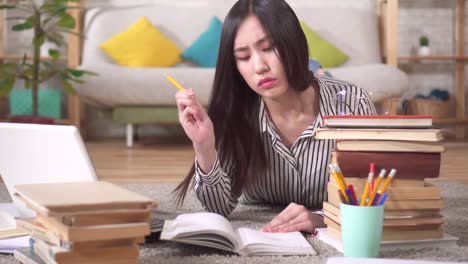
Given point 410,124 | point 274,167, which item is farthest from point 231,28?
A: point 410,124

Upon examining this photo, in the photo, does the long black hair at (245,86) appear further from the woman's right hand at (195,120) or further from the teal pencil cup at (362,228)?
the teal pencil cup at (362,228)

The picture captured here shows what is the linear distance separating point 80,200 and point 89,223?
0.04m

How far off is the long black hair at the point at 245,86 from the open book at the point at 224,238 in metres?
0.33

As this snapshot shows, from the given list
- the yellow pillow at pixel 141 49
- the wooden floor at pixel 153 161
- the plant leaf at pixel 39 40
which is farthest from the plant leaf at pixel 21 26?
the wooden floor at pixel 153 161

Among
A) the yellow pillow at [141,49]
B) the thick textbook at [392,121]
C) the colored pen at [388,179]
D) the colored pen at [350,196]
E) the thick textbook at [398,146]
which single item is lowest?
the colored pen at [350,196]

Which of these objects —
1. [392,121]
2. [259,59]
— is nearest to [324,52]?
[259,59]

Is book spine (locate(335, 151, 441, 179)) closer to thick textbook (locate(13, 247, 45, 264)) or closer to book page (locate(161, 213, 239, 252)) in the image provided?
book page (locate(161, 213, 239, 252))

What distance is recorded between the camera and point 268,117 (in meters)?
1.78

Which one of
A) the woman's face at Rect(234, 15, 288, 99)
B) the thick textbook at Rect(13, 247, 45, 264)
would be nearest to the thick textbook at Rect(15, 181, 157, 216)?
the thick textbook at Rect(13, 247, 45, 264)

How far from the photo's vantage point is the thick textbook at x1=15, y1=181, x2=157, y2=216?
99 cm

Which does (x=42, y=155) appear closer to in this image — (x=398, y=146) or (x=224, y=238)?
(x=224, y=238)

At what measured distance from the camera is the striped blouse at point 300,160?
1.69 meters

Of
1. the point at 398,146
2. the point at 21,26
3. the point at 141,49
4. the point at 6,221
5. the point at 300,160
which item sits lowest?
the point at 6,221

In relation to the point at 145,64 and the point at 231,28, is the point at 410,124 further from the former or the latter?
the point at 145,64
